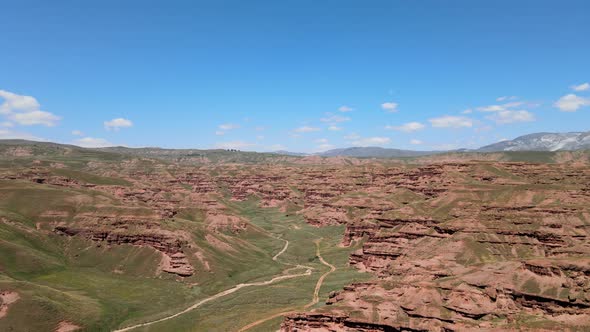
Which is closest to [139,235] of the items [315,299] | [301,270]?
[301,270]

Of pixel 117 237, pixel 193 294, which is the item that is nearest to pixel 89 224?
pixel 117 237

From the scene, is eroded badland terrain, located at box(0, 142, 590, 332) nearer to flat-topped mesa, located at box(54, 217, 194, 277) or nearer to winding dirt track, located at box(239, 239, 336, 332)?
flat-topped mesa, located at box(54, 217, 194, 277)

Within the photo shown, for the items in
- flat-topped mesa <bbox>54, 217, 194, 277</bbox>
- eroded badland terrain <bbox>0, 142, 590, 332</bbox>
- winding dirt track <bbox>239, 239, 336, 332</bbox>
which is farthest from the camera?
flat-topped mesa <bbox>54, 217, 194, 277</bbox>

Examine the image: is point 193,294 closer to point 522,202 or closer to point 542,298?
point 542,298

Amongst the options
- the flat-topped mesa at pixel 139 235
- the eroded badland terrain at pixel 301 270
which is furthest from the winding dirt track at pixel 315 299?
the flat-topped mesa at pixel 139 235

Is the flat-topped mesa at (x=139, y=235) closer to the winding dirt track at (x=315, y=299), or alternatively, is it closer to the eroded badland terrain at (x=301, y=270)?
the eroded badland terrain at (x=301, y=270)

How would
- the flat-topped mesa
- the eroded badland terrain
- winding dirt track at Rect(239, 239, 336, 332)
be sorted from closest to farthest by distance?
the eroded badland terrain < winding dirt track at Rect(239, 239, 336, 332) < the flat-topped mesa

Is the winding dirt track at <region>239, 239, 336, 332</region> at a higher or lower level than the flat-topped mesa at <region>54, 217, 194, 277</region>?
lower

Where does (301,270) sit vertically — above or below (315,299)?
below

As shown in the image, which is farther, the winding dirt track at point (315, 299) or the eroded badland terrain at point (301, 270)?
the winding dirt track at point (315, 299)

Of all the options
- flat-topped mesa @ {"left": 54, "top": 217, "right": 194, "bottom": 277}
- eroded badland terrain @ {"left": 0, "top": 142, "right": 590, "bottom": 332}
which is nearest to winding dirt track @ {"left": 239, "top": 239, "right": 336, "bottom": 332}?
eroded badland terrain @ {"left": 0, "top": 142, "right": 590, "bottom": 332}

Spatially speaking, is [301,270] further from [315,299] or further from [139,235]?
[139,235]
